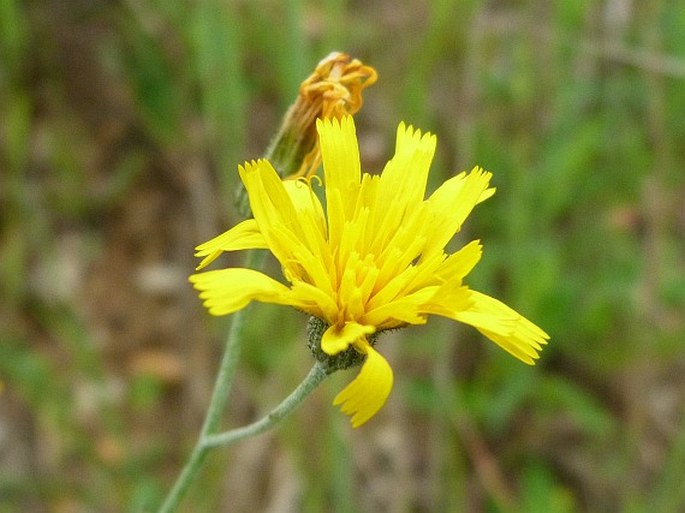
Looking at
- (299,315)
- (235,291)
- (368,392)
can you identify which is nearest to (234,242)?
(235,291)

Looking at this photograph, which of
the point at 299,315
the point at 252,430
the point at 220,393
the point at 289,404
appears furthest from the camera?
the point at 299,315

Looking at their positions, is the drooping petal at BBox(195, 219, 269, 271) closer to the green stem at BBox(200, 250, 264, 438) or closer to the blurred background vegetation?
the green stem at BBox(200, 250, 264, 438)

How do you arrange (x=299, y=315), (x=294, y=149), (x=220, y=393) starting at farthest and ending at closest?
(x=299, y=315) → (x=294, y=149) → (x=220, y=393)

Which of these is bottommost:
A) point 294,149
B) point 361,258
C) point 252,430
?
point 252,430

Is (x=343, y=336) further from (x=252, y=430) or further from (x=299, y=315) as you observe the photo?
(x=299, y=315)

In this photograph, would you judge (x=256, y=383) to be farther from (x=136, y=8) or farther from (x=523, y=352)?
(x=523, y=352)
